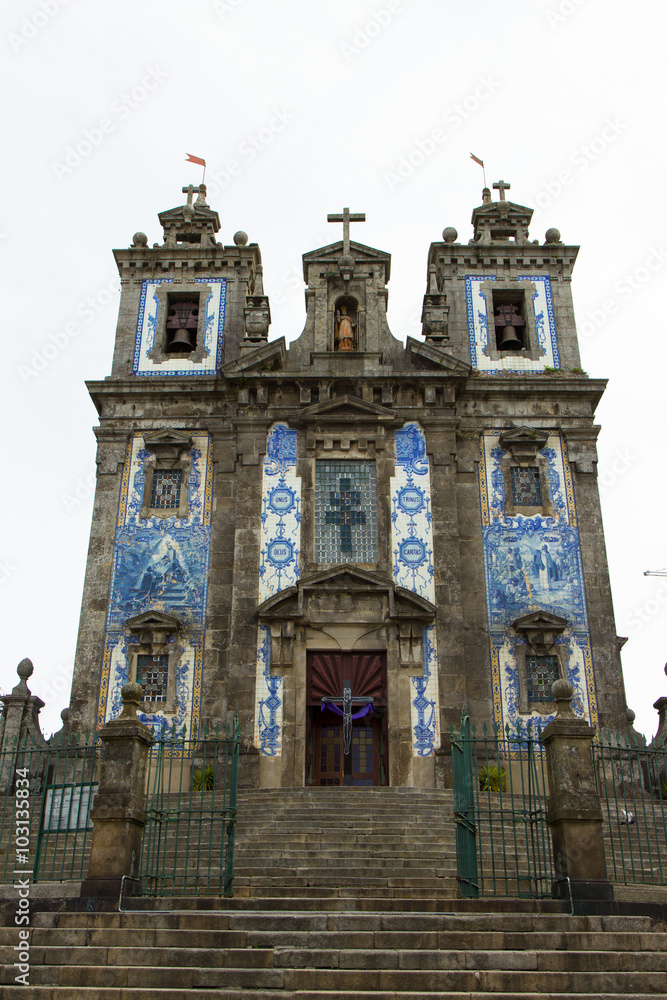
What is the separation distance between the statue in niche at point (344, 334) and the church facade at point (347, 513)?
8cm

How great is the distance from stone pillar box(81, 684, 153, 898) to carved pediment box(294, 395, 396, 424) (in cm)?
1063

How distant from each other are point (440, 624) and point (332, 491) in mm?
3792

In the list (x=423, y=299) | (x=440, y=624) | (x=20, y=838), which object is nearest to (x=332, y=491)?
(x=440, y=624)

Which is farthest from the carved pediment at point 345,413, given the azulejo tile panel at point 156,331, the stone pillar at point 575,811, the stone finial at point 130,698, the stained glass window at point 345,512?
the stone pillar at point 575,811

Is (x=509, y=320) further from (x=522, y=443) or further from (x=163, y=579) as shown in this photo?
(x=163, y=579)

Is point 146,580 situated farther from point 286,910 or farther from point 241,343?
point 286,910

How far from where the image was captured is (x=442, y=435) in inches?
831

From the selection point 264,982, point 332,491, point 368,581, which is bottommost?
point 264,982

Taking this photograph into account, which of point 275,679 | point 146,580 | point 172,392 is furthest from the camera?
point 172,392

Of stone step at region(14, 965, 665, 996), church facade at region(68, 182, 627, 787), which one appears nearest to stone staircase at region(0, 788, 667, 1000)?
stone step at region(14, 965, 665, 996)

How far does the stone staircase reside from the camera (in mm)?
7676

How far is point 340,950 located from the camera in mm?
8094

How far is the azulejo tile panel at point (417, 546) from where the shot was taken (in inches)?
725

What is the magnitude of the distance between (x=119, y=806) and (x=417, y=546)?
34.6 ft
